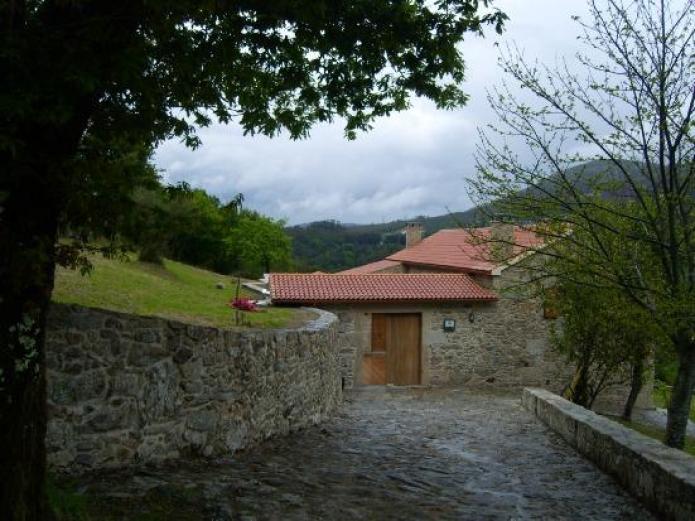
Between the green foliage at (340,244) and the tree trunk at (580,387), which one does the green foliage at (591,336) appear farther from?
the green foliage at (340,244)

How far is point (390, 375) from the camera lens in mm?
21125

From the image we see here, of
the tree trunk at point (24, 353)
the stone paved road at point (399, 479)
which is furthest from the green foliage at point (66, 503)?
the stone paved road at point (399, 479)

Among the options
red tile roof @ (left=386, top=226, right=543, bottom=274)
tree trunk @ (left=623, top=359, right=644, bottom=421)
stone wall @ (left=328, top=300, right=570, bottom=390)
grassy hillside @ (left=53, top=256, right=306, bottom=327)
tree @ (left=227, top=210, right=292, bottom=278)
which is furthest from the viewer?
tree @ (left=227, top=210, right=292, bottom=278)

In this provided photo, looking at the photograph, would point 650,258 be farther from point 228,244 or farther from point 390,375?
point 228,244

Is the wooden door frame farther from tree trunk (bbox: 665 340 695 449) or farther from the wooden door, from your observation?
tree trunk (bbox: 665 340 695 449)

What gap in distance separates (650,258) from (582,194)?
1.60 metres

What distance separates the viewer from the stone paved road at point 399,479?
6012mm

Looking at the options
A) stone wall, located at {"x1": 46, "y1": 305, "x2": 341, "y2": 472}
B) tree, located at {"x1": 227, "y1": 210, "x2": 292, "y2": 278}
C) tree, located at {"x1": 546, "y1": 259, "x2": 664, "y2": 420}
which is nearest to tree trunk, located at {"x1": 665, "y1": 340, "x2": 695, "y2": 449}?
tree, located at {"x1": 546, "y1": 259, "x2": 664, "y2": 420}

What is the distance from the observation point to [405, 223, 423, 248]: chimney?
32.3 metres

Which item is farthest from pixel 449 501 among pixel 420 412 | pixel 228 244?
pixel 228 244

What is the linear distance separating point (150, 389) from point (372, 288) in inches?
585

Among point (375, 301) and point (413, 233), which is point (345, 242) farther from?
point (375, 301)

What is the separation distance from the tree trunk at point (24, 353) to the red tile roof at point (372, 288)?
14.8m

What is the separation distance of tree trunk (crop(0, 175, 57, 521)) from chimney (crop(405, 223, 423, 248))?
28.3m
